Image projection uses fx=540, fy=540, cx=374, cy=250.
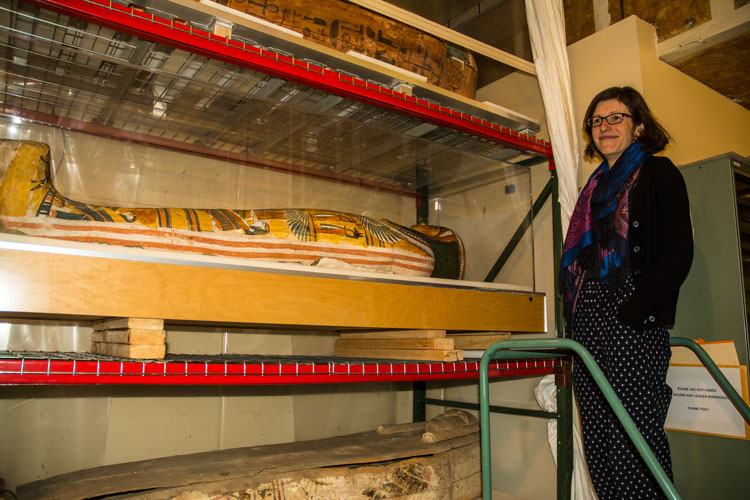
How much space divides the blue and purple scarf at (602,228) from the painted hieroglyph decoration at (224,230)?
24.0 inches

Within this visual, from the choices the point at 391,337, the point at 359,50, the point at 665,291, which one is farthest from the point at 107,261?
the point at 665,291

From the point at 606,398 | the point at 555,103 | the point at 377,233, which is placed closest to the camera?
the point at 606,398

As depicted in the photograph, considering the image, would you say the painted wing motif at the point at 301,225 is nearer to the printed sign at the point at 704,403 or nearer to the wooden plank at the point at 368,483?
the wooden plank at the point at 368,483

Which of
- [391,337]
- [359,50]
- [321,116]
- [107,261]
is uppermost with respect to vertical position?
[359,50]

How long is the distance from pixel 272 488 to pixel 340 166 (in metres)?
1.59

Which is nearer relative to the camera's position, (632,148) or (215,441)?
(632,148)

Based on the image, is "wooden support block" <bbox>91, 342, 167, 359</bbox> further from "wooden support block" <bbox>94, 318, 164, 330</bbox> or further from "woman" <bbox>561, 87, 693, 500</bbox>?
"woman" <bbox>561, 87, 693, 500</bbox>

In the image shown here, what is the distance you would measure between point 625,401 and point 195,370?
1560 millimetres

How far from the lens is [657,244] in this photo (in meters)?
2.03

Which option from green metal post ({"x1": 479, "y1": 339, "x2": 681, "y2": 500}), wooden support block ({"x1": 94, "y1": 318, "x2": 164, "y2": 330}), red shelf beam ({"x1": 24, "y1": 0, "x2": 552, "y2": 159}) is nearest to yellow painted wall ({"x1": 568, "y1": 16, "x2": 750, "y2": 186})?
red shelf beam ({"x1": 24, "y1": 0, "x2": 552, "y2": 159})

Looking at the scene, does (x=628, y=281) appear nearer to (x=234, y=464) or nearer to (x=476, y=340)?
(x=476, y=340)

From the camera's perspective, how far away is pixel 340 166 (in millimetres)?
2848

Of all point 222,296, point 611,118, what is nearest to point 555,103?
point 611,118

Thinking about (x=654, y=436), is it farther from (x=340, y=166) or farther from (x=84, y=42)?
(x=84, y=42)
